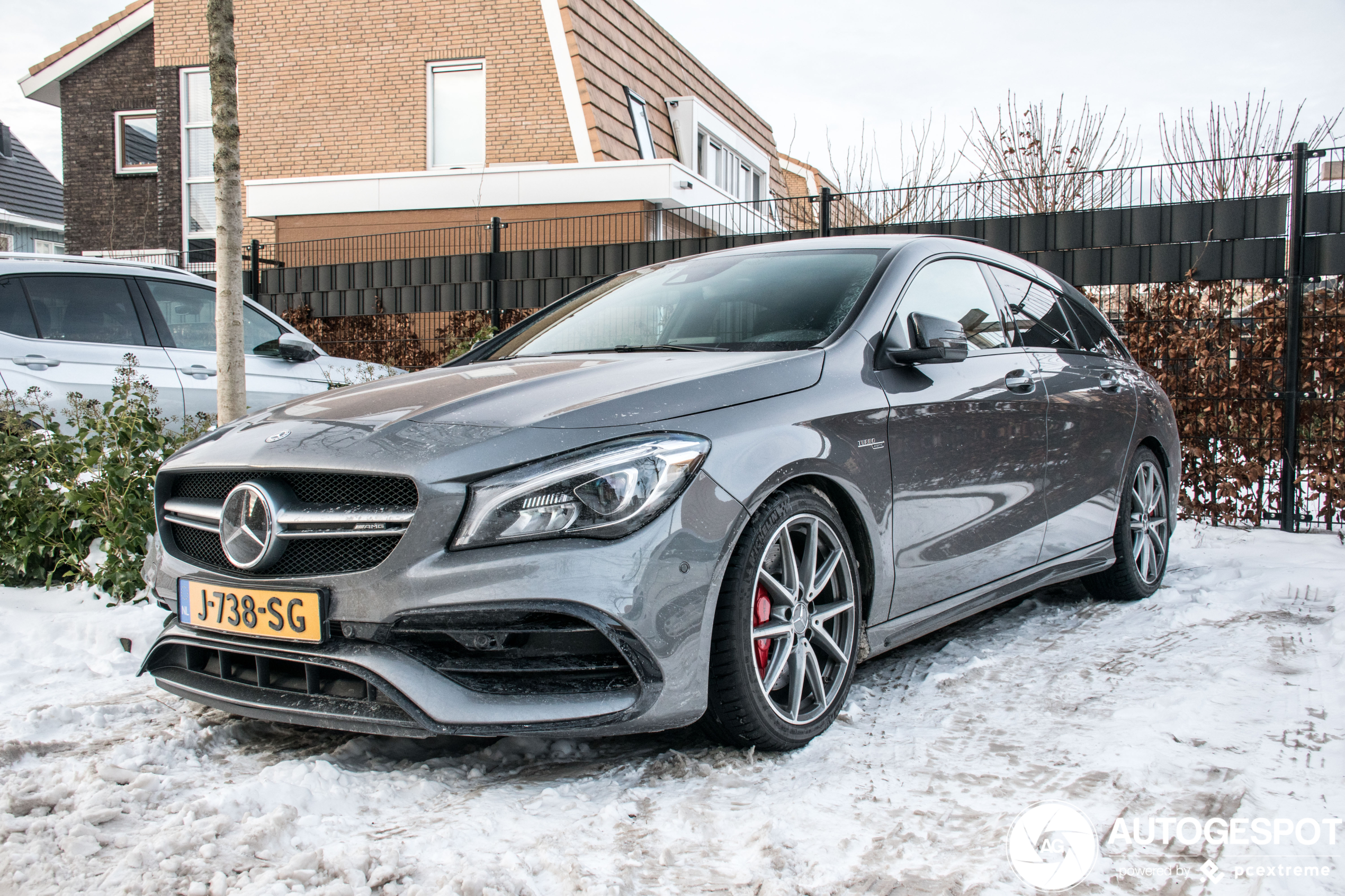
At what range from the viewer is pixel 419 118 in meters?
16.6

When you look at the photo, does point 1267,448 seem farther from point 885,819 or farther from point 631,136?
point 631,136

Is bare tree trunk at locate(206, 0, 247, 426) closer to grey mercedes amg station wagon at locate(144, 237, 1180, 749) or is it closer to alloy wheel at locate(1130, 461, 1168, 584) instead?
grey mercedes amg station wagon at locate(144, 237, 1180, 749)

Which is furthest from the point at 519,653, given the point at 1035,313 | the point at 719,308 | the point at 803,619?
the point at 1035,313

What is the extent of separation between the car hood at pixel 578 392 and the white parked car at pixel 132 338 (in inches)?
130

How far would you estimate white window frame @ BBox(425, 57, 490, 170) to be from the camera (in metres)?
16.4

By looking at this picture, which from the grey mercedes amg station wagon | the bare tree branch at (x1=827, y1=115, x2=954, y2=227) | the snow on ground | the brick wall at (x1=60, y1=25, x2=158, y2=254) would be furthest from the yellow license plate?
the brick wall at (x1=60, y1=25, x2=158, y2=254)

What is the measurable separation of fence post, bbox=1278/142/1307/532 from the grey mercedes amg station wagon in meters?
4.03

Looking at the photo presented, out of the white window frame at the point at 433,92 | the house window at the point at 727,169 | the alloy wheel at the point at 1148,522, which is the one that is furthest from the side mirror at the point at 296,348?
the house window at the point at 727,169

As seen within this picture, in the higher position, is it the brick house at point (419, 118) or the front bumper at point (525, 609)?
the brick house at point (419, 118)

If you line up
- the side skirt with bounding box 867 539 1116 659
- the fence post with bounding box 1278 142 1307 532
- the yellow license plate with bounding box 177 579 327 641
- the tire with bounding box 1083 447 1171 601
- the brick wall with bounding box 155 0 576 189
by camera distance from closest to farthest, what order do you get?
the yellow license plate with bounding box 177 579 327 641, the side skirt with bounding box 867 539 1116 659, the tire with bounding box 1083 447 1171 601, the fence post with bounding box 1278 142 1307 532, the brick wall with bounding box 155 0 576 189

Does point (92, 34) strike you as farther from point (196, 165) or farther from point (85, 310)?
point (85, 310)

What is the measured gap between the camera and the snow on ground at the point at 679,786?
2.07 m

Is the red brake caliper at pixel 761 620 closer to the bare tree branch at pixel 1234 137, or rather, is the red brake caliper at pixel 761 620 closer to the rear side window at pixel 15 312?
the rear side window at pixel 15 312

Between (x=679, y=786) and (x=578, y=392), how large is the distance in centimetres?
104
